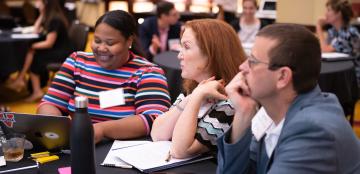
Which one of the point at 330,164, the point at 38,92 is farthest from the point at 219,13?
the point at 330,164

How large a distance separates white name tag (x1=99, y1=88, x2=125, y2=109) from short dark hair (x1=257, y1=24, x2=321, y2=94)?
3.43ft

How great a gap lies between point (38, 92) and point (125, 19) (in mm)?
3893

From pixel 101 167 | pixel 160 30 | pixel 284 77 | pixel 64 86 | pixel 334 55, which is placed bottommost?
pixel 334 55

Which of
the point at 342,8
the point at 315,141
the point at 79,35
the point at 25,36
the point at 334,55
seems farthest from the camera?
the point at 25,36

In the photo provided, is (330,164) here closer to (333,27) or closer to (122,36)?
(122,36)

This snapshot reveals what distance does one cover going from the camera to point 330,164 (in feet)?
3.94

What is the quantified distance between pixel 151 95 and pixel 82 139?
890 millimetres

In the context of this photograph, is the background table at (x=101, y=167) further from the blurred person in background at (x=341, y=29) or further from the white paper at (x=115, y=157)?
the blurred person in background at (x=341, y=29)

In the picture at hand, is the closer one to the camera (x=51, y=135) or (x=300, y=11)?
(x=51, y=135)

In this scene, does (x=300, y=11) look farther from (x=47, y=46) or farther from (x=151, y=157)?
(x=47, y=46)

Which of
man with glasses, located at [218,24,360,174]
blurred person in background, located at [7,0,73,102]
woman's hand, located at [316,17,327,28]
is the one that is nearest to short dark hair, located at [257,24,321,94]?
man with glasses, located at [218,24,360,174]

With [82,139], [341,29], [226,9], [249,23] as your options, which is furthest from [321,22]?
[82,139]

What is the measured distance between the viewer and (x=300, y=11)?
391cm

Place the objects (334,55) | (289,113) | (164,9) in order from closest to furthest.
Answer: (289,113), (334,55), (164,9)
